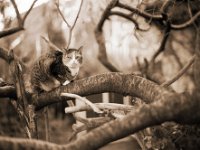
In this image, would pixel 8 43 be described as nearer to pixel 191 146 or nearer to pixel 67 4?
pixel 67 4

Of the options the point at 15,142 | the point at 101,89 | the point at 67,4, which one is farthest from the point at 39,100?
the point at 67,4

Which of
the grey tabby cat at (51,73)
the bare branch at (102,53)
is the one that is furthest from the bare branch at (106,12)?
the grey tabby cat at (51,73)

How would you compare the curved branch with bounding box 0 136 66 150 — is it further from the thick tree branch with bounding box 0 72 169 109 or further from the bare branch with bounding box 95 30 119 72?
the bare branch with bounding box 95 30 119 72

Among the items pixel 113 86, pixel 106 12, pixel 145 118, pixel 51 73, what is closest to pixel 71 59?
pixel 51 73

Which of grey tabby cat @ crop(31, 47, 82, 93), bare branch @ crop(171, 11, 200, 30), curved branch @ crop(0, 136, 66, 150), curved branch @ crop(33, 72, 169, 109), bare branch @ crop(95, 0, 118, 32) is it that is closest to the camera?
curved branch @ crop(0, 136, 66, 150)

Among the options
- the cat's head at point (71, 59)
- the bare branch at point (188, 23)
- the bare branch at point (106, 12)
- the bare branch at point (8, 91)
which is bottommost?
the bare branch at point (8, 91)

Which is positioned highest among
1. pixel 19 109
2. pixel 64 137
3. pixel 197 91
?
pixel 197 91

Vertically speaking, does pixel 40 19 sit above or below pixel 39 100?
above

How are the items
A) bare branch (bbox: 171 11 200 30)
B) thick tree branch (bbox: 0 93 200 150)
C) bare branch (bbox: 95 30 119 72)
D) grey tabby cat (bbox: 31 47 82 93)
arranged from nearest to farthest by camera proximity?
thick tree branch (bbox: 0 93 200 150)
grey tabby cat (bbox: 31 47 82 93)
bare branch (bbox: 171 11 200 30)
bare branch (bbox: 95 30 119 72)

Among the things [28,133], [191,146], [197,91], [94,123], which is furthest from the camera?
[94,123]

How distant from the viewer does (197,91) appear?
4.13 ft

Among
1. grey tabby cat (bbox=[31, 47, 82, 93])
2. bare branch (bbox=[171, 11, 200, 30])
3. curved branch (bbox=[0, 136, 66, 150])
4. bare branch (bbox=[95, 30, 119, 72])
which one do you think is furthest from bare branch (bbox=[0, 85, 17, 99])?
bare branch (bbox=[171, 11, 200, 30])

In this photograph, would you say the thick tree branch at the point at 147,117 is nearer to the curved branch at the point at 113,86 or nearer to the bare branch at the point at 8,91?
the curved branch at the point at 113,86

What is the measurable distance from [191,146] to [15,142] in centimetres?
186
